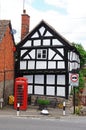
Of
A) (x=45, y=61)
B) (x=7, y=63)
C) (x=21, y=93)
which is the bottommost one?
(x=21, y=93)

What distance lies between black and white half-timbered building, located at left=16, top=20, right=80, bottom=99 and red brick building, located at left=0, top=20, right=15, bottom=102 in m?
0.96

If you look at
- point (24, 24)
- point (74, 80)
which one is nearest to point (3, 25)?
point (24, 24)

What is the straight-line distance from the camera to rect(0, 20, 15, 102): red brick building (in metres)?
27.6

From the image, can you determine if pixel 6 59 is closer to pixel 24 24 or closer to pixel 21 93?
pixel 21 93

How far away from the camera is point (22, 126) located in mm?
16266

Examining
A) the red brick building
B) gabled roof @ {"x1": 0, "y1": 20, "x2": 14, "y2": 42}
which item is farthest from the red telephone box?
gabled roof @ {"x1": 0, "y1": 20, "x2": 14, "y2": 42}

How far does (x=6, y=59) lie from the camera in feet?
93.6

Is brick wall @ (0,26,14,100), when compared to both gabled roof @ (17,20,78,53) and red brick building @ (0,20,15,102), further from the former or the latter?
gabled roof @ (17,20,78,53)

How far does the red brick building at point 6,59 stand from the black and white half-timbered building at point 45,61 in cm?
96

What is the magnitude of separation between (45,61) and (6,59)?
11.1 feet

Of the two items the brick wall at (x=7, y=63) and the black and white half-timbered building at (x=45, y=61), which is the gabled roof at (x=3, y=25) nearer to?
the brick wall at (x=7, y=63)

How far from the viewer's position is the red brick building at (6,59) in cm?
2758

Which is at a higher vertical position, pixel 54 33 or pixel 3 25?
pixel 3 25

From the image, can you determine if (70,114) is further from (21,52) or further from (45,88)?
(21,52)
